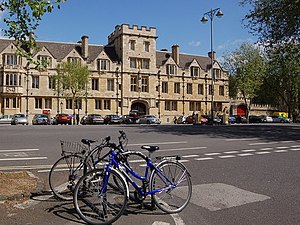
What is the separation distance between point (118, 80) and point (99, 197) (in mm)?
55847

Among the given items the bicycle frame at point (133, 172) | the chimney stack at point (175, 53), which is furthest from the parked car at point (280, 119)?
the bicycle frame at point (133, 172)

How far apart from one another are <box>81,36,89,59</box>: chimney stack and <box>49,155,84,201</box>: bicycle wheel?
5501 centimetres

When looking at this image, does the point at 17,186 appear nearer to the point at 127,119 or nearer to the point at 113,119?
the point at 113,119

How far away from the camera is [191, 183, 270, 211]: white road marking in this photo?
20.8 feet

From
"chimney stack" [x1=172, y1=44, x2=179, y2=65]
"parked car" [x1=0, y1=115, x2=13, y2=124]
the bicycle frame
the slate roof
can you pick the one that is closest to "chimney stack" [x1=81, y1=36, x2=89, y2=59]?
the slate roof

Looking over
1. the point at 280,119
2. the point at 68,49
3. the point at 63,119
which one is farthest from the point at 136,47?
the point at 280,119

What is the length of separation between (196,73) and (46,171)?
2409 inches

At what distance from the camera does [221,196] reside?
22.6 feet

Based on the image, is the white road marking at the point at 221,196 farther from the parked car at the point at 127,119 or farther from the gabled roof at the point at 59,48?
the gabled roof at the point at 59,48

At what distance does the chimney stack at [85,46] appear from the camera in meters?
60.3

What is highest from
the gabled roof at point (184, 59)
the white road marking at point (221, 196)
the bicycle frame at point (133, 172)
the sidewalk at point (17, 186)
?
the gabled roof at point (184, 59)

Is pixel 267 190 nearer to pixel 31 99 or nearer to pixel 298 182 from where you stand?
pixel 298 182

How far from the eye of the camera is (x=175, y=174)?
20.2 feet

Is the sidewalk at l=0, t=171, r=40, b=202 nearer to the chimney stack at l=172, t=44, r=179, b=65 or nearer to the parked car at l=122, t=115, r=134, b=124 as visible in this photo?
the parked car at l=122, t=115, r=134, b=124
